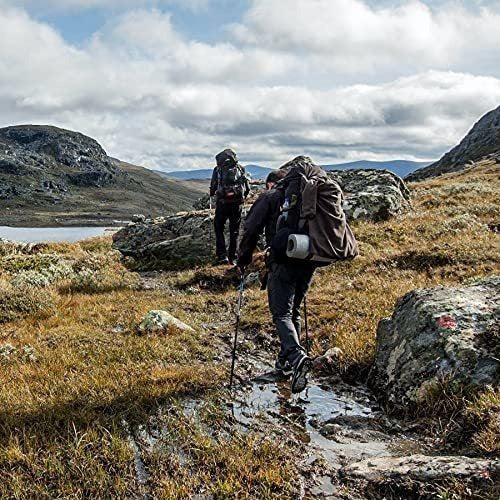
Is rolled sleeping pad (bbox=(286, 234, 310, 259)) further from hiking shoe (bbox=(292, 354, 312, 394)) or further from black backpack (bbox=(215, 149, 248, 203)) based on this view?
black backpack (bbox=(215, 149, 248, 203))

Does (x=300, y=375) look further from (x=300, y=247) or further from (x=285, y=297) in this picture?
(x=300, y=247)

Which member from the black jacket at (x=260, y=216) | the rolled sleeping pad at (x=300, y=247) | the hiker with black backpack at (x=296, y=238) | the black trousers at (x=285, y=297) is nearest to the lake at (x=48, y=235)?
the black jacket at (x=260, y=216)

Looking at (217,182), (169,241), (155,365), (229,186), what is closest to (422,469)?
(155,365)

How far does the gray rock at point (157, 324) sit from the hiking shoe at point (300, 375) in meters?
3.82

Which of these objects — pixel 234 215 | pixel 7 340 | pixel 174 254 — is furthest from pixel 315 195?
pixel 174 254

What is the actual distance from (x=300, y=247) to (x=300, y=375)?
5.79ft

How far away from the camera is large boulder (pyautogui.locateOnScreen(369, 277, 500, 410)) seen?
6.44 m

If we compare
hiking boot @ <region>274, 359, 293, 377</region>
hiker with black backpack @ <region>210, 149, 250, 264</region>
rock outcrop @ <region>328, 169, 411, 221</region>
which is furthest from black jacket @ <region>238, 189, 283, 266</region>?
rock outcrop @ <region>328, 169, 411, 221</region>

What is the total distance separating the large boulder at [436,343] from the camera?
254 inches

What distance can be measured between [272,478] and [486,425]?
8.01 ft

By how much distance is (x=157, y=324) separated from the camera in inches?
394

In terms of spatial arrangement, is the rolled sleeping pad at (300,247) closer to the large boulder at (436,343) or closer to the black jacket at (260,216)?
the black jacket at (260,216)

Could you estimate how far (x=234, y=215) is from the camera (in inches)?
677

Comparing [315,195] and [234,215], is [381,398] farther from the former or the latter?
[234,215]
